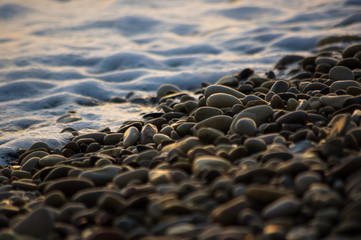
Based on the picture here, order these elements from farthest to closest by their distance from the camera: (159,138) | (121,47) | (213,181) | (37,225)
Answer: (121,47) < (159,138) < (213,181) < (37,225)

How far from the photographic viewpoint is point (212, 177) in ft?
6.69

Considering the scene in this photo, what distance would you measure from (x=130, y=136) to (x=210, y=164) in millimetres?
1242

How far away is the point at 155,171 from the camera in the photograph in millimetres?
Answer: 2219

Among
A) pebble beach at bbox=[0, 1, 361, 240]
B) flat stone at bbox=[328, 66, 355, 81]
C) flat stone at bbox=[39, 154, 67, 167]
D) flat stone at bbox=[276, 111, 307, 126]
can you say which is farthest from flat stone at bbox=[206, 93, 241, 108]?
flat stone at bbox=[39, 154, 67, 167]

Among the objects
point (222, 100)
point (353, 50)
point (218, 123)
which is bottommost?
point (218, 123)

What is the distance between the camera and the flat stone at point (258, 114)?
290 centimetres

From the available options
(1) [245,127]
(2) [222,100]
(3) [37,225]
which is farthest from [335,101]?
(3) [37,225]

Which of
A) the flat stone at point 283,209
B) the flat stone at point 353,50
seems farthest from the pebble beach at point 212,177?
the flat stone at point 353,50

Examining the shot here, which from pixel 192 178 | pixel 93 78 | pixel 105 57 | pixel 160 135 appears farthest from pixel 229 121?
pixel 105 57

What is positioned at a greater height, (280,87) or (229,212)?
(280,87)

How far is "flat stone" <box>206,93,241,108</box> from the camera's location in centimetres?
341

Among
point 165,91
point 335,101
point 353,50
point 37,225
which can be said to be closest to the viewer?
point 37,225

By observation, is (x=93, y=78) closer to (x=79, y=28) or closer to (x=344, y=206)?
(x=79, y=28)

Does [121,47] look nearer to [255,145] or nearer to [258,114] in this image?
[258,114]
